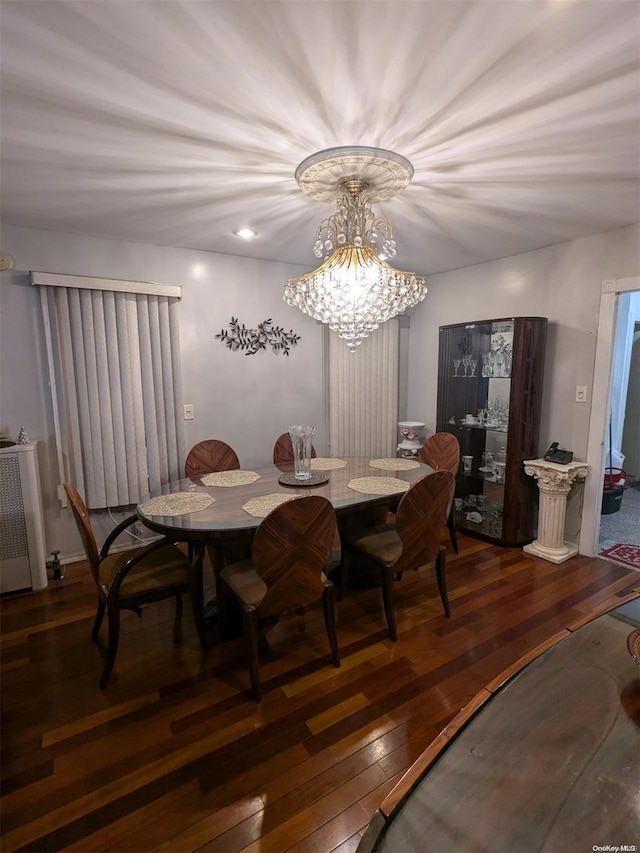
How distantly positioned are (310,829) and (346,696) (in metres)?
0.53

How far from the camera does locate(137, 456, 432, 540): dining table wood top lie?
1820 mm

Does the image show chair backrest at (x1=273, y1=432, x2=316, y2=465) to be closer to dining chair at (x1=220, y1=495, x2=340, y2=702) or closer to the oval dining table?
the oval dining table

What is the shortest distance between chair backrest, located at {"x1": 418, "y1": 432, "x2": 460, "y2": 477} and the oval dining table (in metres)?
0.22

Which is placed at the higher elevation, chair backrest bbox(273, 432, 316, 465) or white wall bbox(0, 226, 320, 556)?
white wall bbox(0, 226, 320, 556)

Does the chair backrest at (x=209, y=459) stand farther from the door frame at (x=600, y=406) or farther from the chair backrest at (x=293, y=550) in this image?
the door frame at (x=600, y=406)

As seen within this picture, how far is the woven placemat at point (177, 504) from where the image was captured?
2.03 meters

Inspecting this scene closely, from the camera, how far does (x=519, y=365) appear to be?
10.2 feet

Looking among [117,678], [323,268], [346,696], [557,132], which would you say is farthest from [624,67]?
[117,678]

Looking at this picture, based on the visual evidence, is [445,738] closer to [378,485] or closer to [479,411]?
[378,485]

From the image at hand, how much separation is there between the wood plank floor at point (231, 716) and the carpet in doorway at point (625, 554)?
0.58m

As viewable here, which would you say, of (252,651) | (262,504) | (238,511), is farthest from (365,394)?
(252,651)

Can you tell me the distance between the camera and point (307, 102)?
57.4 inches

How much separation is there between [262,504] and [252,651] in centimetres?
69

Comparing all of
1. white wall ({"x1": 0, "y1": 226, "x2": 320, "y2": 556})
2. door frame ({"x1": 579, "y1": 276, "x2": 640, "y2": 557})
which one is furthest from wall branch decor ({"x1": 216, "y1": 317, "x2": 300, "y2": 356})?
door frame ({"x1": 579, "y1": 276, "x2": 640, "y2": 557})
